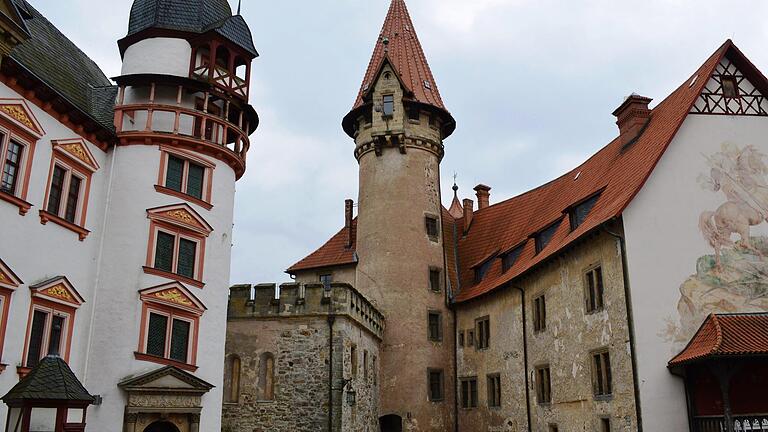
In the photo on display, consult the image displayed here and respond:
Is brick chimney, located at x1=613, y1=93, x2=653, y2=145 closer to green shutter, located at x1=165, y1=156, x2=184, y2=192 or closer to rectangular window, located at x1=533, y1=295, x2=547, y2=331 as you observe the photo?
rectangular window, located at x1=533, y1=295, x2=547, y2=331

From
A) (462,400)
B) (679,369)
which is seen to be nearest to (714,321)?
(679,369)

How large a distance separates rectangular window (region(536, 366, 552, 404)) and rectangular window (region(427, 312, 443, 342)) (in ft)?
22.4

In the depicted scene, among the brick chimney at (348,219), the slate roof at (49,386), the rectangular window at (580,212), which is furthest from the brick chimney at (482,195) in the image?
the slate roof at (49,386)

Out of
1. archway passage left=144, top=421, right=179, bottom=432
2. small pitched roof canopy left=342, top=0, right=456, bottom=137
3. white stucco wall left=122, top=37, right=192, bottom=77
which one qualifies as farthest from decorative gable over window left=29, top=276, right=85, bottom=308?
small pitched roof canopy left=342, top=0, right=456, bottom=137

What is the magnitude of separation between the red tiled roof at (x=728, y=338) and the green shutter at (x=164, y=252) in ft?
44.3

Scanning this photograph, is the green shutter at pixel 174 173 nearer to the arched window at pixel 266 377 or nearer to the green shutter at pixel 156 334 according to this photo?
the green shutter at pixel 156 334

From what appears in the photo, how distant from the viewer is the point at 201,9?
21.5 metres

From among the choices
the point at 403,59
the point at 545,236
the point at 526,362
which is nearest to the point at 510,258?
the point at 545,236

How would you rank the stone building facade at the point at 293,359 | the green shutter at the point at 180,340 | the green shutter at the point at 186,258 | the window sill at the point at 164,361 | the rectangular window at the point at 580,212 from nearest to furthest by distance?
the window sill at the point at 164,361 → the green shutter at the point at 180,340 → the green shutter at the point at 186,258 → the rectangular window at the point at 580,212 → the stone building facade at the point at 293,359

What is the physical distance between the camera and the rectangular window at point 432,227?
3162cm

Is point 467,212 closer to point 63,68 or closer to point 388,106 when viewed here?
point 388,106

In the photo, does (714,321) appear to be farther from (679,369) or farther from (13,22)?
(13,22)

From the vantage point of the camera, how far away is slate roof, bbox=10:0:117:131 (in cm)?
1683

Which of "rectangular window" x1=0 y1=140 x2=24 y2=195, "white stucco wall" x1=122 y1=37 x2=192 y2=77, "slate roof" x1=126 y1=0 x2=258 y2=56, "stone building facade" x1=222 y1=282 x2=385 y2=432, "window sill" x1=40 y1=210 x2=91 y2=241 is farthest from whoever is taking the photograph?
"stone building facade" x1=222 y1=282 x2=385 y2=432
